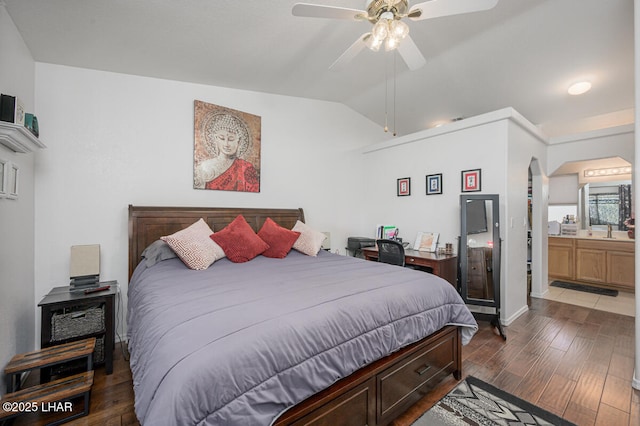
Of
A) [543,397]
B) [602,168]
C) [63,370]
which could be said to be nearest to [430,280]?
[543,397]

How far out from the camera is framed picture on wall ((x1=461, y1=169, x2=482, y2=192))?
343 cm

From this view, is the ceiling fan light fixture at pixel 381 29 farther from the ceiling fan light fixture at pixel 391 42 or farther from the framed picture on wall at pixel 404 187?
the framed picture on wall at pixel 404 187

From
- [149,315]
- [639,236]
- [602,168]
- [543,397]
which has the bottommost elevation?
[543,397]

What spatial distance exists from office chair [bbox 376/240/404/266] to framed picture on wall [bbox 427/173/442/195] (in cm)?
114

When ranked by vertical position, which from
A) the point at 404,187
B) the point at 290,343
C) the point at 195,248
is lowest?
the point at 290,343

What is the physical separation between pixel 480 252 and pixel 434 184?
1143mm

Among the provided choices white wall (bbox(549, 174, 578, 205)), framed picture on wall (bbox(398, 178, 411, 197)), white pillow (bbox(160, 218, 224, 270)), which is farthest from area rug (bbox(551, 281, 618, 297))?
white pillow (bbox(160, 218, 224, 270))

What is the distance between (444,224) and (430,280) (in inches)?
80.5

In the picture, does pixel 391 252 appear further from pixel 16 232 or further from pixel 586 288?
pixel 586 288

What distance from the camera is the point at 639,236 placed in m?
1.99

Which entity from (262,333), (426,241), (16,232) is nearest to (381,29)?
(262,333)

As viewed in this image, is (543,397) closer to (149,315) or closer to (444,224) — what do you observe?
(444,224)

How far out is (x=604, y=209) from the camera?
5.02m

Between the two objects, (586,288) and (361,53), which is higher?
(361,53)
